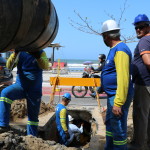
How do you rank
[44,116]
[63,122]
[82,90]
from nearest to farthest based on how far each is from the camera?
[63,122], [44,116], [82,90]

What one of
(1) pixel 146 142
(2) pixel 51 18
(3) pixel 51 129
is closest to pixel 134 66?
(1) pixel 146 142

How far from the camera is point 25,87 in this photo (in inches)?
177

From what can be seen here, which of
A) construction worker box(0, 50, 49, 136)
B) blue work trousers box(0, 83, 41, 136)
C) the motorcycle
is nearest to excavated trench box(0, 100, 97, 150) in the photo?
A: blue work trousers box(0, 83, 41, 136)

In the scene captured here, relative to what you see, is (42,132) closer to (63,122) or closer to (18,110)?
(63,122)

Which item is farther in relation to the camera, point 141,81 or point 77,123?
point 77,123

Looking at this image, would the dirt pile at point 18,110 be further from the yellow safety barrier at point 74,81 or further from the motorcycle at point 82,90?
the motorcycle at point 82,90

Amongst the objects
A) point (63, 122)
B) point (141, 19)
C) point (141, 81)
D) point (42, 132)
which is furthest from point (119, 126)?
point (42, 132)

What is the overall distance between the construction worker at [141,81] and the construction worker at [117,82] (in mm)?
382

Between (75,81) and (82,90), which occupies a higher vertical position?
(75,81)

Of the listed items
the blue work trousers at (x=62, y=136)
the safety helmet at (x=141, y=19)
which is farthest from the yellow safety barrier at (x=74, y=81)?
the safety helmet at (x=141, y=19)

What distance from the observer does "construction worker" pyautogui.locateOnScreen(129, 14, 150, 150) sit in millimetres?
3630

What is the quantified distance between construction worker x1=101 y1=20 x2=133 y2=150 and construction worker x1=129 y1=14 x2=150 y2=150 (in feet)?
1.25

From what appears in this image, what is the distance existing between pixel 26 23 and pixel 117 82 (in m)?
1.59

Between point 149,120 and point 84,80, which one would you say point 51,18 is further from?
point 84,80
